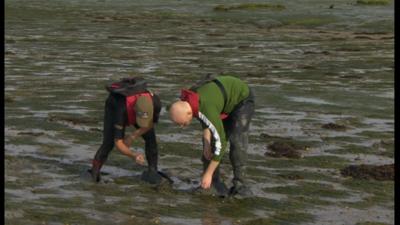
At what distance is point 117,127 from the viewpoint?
1265cm

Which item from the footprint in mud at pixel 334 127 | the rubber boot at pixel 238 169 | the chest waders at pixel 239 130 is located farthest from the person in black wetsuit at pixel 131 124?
the footprint in mud at pixel 334 127

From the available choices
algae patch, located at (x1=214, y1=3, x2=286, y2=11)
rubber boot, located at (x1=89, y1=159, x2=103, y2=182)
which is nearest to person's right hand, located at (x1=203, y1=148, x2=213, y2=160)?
rubber boot, located at (x1=89, y1=159, x2=103, y2=182)

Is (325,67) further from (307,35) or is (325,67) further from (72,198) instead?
(72,198)

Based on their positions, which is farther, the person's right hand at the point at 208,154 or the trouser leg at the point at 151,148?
the trouser leg at the point at 151,148

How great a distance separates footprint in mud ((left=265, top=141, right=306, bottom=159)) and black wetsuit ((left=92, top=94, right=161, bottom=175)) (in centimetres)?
303

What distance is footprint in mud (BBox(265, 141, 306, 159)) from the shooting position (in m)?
16.0

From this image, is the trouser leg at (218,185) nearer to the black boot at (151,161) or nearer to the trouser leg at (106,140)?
the black boot at (151,161)

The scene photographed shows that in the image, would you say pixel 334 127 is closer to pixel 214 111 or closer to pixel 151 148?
pixel 151 148

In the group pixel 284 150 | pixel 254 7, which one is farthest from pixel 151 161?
pixel 254 7

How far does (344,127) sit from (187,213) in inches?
293

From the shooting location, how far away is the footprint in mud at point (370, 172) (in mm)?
14195

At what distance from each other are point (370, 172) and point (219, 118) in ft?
12.3

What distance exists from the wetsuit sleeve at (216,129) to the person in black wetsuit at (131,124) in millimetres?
1100

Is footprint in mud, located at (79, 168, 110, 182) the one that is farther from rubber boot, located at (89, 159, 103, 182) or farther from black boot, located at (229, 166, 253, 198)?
black boot, located at (229, 166, 253, 198)
